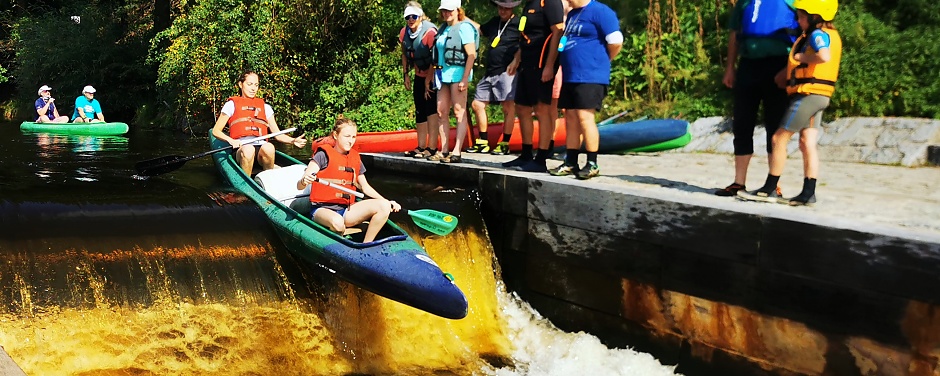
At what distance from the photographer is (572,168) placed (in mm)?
6148

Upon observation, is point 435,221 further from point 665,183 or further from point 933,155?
point 933,155

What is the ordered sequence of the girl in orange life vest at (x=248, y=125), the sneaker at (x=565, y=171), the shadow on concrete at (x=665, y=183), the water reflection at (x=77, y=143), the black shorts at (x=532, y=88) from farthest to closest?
the water reflection at (x=77, y=143) → the girl in orange life vest at (x=248, y=125) → the black shorts at (x=532, y=88) → the sneaker at (x=565, y=171) → the shadow on concrete at (x=665, y=183)

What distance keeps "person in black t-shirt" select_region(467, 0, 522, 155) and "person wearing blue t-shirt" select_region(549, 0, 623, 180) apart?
5.25 feet

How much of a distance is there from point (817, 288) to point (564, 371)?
5.66 feet

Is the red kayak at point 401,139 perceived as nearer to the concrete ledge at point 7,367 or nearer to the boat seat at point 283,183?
the boat seat at point 283,183

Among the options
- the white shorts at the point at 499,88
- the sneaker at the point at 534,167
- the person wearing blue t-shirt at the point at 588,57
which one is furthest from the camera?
the white shorts at the point at 499,88

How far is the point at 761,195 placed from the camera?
496 centimetres

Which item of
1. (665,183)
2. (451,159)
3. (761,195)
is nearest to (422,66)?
(451,159)

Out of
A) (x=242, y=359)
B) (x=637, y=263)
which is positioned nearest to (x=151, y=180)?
(x=242, y=359)

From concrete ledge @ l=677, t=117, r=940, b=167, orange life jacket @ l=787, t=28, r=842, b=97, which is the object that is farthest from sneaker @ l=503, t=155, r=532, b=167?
concrete ledge @ l=677, t=117, r=940, b=167

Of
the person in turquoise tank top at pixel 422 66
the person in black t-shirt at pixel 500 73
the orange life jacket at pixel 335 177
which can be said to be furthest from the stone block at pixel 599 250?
the person in turquoise tank top at pixel 422 66

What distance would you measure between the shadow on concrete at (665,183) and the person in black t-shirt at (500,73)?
184 cm

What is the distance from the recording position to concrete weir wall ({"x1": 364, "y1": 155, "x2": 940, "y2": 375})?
3.98 meters

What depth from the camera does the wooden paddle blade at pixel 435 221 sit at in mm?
5293
